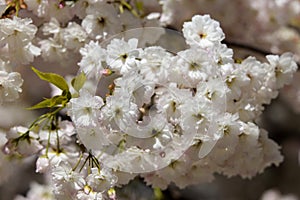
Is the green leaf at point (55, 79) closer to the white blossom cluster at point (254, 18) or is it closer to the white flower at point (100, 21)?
the white flower at point (100, 21)

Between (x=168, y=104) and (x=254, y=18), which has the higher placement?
(x=168, y=104)

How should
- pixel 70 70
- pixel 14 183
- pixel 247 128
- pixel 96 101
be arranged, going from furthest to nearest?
pixel 14 183
pixel 70 70
pixel 247 128
pixel 96 101

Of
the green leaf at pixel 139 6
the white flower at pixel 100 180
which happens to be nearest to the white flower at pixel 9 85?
the white flower at pixel 100 180

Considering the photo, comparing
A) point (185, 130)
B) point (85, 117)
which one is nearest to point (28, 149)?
point (85, 117)

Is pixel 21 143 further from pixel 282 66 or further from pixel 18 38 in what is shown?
pixel 282 66

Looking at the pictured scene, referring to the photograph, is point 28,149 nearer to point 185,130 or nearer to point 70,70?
point 185,130

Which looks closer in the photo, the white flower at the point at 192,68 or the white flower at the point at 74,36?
the white flower at the point at 192,68

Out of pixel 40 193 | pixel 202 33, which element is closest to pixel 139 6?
pixel 202 33
